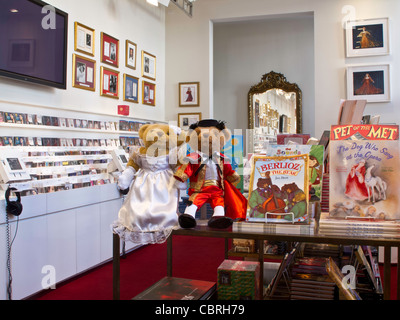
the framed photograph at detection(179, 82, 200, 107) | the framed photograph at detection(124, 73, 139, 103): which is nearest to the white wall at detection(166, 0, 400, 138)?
the framed photograph at detection(179, 82, 200, 107)

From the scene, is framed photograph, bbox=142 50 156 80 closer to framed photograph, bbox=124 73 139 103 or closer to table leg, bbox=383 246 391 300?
framed photograph, bbox=124 73 139 103

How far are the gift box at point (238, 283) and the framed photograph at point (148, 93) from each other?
3855 mm

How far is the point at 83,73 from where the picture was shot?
4.00 m

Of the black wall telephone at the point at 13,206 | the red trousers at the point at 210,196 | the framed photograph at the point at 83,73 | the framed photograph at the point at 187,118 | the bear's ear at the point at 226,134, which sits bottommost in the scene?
the black wall telephone at the point at 13,206

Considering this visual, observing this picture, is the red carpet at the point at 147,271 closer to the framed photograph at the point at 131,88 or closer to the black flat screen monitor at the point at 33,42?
the black flat screen monitor at the point at 33,42

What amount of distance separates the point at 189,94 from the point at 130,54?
122 cm

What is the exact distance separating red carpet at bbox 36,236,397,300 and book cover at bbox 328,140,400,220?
1.87m

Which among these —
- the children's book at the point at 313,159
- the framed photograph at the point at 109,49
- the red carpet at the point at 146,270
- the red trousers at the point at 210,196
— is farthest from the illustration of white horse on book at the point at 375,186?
the framed photograph at the point at 109,49

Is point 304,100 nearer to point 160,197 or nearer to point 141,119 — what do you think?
point 141,119

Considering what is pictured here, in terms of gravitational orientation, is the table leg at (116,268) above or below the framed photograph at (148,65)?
below

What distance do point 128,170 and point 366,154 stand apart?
38.7 inches

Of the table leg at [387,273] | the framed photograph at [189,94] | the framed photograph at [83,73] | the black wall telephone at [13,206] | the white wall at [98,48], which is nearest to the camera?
the table leg at [387,273]

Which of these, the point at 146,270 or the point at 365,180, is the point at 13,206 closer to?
the point at 146,270

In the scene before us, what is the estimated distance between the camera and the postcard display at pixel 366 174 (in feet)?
4.26
